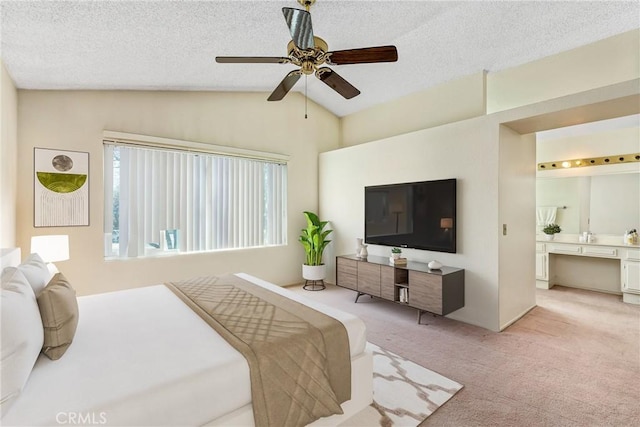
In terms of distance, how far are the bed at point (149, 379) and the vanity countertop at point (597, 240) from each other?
445 centimetres

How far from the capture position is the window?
12.1 feet

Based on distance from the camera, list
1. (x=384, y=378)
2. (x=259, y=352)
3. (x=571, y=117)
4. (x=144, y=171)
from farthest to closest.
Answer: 1. (x=144, y=171)
2. (x=571, y=117)
3. (x=384, y=378)
4. (x=259, y=352)

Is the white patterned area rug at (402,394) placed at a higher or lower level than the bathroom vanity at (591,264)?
lower

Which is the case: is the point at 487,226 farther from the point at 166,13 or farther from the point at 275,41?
the point at 166,13

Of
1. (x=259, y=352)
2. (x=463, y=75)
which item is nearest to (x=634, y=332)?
(x=463, y=75)

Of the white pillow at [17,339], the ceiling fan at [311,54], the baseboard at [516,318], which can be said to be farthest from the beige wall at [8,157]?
the baseboard at [516,318]

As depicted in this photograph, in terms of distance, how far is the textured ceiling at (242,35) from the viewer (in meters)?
2.27

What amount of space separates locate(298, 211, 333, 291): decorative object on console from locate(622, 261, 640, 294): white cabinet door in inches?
163

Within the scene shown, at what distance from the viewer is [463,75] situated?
3912 millimetres

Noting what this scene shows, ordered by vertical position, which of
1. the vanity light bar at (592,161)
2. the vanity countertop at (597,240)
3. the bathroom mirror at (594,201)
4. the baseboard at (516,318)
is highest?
the vanity light bar at (592,161)

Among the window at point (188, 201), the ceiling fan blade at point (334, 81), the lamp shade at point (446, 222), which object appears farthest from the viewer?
the window at point (188, 201)

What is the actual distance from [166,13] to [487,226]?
3583 mm

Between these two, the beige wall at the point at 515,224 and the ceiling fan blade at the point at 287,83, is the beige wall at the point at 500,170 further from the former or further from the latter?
the ceiling fan blade at the point at 287,83

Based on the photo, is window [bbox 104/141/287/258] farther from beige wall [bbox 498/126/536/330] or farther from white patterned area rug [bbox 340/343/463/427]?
beige wall [bbox 498/126/536/330]
